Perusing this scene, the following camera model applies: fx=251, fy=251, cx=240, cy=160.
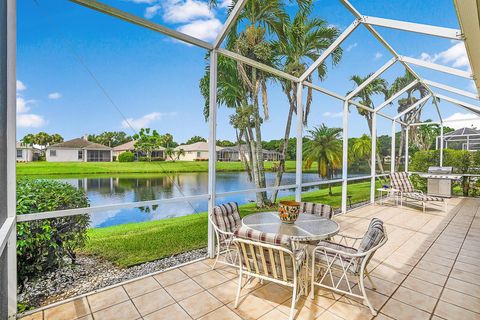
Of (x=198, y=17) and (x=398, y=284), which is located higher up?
(x=198, y=17)

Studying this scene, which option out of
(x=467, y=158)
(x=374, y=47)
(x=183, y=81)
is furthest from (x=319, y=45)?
(x=467, y=158)

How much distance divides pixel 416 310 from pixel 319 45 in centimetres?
584

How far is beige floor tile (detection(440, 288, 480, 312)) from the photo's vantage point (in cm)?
261

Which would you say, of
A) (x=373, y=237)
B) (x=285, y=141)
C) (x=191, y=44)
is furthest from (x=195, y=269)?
(x=285, y=141)

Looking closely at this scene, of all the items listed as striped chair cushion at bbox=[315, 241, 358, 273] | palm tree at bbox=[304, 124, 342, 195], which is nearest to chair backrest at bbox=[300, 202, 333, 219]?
striped chair cushion at bbox=[315, 241, 358, 273]

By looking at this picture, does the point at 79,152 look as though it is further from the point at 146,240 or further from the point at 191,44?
the point at 146,240

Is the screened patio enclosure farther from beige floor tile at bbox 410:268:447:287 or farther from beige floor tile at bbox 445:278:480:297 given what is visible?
beige floor tile at bbox 445:278:480:297

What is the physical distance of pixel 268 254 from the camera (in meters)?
2.31

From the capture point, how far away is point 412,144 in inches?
464

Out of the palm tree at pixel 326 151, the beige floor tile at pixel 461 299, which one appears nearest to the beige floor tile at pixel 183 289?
the beige floor tile at pixel 461 299

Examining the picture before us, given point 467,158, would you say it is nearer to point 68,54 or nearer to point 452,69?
point 452,69

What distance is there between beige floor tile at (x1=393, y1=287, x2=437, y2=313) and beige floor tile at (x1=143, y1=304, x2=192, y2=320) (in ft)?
7.47

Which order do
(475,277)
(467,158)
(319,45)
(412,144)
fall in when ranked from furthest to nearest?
(412,144) → (467,158) → (319,45) → (475,277)

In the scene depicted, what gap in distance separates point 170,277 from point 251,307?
116 centimetres
